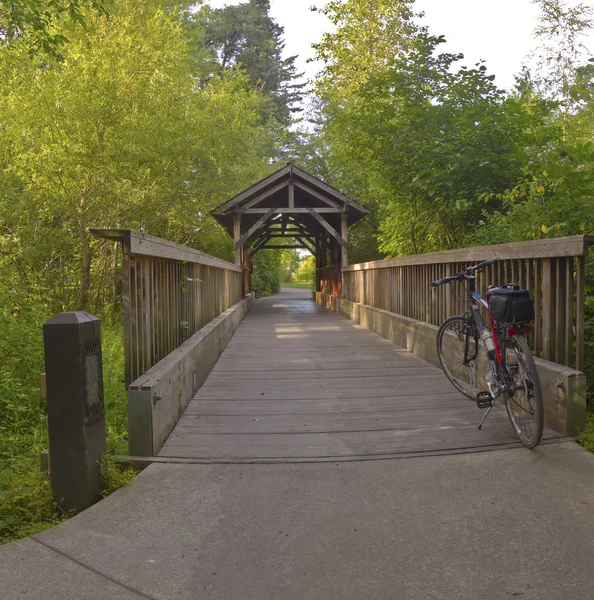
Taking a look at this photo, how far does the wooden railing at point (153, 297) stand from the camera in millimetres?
3824

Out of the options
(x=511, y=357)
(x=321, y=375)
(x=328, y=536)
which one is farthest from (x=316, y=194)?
(x=328, y=536)

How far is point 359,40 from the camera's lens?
26250 mm

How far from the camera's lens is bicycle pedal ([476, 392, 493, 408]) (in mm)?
4199

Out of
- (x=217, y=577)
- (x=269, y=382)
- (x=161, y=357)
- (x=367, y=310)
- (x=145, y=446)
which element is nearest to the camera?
(x=217, y=577)

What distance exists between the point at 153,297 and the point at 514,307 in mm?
2668

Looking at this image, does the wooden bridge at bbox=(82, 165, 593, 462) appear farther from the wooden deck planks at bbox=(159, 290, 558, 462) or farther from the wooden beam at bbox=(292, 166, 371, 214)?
the wooden beam at bbox=(292, 166, 371, 214)

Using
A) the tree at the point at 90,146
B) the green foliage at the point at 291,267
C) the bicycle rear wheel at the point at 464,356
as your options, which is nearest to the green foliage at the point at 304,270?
the green foliage at the point at 291,267

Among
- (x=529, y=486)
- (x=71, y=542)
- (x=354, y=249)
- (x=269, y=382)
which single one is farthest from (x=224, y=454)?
(x=354, y=249)

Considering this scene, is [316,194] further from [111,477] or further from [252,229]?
[111,477]

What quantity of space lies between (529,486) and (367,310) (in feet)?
28.6

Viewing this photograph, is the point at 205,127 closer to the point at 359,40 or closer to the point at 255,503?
the point at 255,503

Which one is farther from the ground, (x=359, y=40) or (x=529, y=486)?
(x=359, y=40)

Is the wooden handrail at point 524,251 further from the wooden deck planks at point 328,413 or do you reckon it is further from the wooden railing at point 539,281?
the wooden deck planks at point 328,413

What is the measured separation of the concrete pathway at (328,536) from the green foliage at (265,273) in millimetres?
29442
